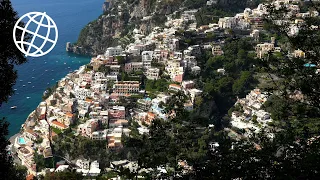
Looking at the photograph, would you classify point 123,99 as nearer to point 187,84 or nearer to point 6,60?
point 187,84

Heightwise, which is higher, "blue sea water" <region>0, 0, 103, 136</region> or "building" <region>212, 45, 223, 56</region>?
"building" <region>212, 45, 223, 56</region>

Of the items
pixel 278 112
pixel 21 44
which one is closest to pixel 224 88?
pixel 278 112

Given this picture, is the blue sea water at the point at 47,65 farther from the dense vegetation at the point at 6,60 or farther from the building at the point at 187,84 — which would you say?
the dense vegetation at the point at 6,60

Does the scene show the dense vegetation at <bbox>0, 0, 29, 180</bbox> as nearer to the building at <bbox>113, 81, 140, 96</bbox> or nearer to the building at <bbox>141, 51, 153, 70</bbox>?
the building at <bbox>113, 81, 140, 96</bbox>

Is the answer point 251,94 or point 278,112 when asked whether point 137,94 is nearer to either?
point 251,94

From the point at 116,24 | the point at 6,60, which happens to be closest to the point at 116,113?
the point at 6,60

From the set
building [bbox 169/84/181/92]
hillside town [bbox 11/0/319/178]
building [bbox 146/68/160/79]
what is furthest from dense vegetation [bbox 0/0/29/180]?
building [bbox 146/68/160/79]

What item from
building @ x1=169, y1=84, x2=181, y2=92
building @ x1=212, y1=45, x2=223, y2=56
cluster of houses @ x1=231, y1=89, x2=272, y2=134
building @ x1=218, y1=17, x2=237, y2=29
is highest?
building @ x1=218, y1=17, x2=237, y2=29
